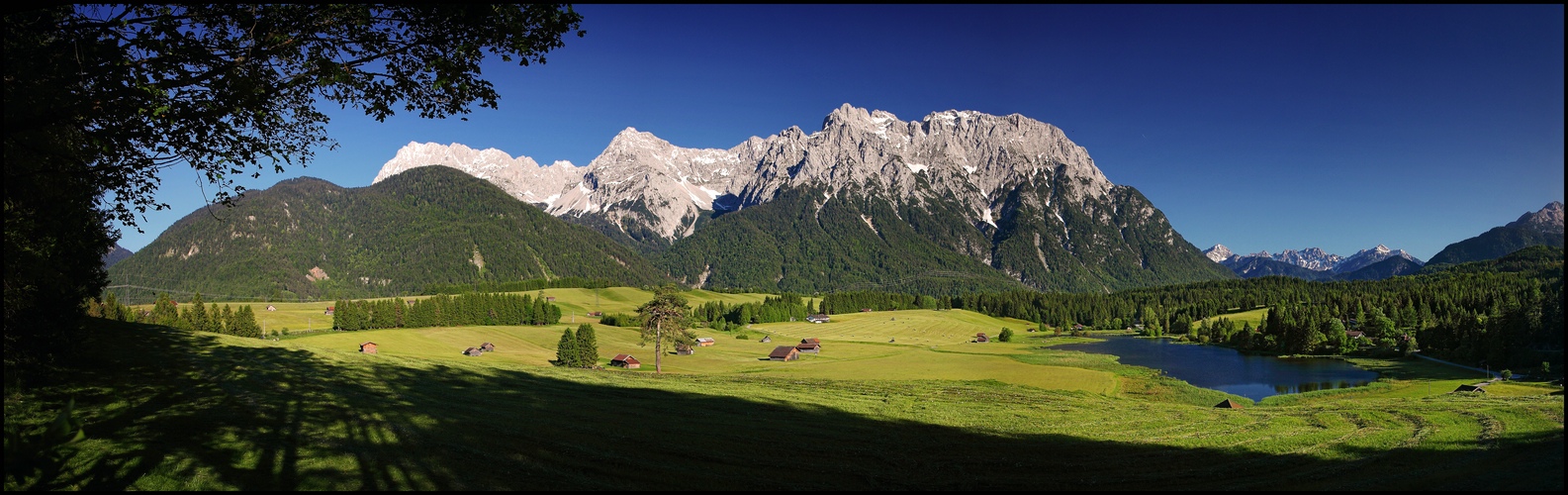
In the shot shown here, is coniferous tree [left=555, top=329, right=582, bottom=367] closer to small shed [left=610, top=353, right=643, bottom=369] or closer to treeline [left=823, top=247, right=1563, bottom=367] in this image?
small shed [left=610, top=353, right=643, bottom=369]

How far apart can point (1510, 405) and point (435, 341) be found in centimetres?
8652

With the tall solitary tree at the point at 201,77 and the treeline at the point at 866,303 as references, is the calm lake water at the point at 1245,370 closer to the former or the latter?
the tall solitary tree at the point at 201,77

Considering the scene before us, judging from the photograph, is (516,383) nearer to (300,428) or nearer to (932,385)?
(300,428)

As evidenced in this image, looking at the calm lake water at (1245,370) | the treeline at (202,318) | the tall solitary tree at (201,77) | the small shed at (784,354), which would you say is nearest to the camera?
the tall solitary tree at (201,77)

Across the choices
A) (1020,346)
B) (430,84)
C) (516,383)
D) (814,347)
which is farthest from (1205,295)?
(430,84)

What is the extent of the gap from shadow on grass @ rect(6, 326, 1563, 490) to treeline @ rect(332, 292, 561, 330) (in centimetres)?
8593

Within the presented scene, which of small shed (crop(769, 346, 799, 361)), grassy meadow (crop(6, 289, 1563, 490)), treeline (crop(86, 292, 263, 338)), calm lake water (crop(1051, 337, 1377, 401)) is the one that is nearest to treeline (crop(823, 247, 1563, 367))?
calm lake water (crop(1051, 337, 1377, 401))

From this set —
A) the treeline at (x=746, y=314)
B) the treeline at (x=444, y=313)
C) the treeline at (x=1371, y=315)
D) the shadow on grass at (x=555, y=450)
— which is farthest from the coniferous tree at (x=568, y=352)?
the treeline at (x=1371, y=315)

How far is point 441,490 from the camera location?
10734mm

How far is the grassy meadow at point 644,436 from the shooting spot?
1182cm

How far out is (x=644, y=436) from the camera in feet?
54.7

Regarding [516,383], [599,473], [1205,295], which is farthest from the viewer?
[1205,295]

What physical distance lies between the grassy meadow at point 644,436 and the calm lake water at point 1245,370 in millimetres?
37752

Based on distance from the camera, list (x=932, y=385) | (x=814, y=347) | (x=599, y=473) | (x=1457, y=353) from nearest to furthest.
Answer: (x=599, y=473)
(x=932, y=385)
(x=1457, y=353)
(x=814, y=347)
